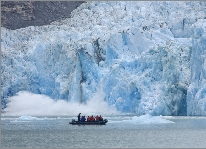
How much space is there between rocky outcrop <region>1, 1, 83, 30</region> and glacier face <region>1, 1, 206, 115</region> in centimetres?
539

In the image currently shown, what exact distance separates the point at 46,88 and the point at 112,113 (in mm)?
6552

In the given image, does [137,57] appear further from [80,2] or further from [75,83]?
[80,2]

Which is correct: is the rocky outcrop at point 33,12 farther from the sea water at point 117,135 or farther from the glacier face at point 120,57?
the sea water at point 117,135

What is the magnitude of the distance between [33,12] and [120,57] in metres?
17.9

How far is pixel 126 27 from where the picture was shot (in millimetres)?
52188

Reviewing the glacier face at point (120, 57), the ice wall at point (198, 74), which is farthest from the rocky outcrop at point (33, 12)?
the ice wall at point (198, 74)

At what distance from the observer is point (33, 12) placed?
212 feet

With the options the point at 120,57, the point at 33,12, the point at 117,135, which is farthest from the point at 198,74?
the point at 33,12

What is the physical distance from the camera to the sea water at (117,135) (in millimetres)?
27625

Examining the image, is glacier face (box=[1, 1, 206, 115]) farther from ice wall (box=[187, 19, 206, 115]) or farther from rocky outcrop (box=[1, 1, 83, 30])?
rocky outcrop (box=[1, 1, 83, 30])

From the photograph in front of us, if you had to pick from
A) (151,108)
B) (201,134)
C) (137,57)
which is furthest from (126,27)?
(201,134)

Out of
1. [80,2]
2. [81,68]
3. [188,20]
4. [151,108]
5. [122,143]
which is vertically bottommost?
[122,143]

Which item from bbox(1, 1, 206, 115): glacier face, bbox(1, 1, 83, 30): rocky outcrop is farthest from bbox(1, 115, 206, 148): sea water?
bbox(1, 1, 83, 30): rocky outcrop

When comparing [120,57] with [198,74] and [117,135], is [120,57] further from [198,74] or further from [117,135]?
[117,135]
